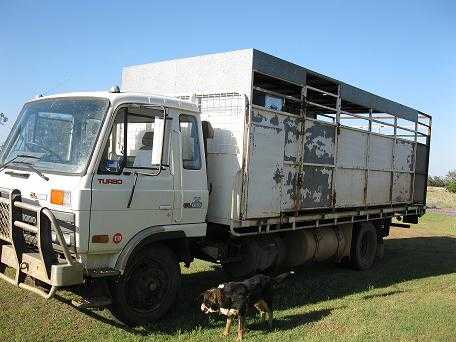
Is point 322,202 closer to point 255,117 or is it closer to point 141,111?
point 255,117

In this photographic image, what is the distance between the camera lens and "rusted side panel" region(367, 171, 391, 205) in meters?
10.4

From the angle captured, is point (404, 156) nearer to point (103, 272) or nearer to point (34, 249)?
point (103, 272)

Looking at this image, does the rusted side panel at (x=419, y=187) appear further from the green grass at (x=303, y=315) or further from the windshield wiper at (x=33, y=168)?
the windshield wiper at (x=33, y=168)

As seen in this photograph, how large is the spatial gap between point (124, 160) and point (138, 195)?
1.56 feet

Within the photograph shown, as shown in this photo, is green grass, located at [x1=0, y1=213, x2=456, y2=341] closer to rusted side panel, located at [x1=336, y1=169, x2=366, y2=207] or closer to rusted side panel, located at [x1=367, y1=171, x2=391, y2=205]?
rusted side panel, located at [x1=336, y1=169, x2=366, y2=207]

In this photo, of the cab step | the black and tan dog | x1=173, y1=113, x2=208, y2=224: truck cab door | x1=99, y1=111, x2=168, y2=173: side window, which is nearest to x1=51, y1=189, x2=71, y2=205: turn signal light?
x1=99, y1=111, x2=168, y2=173: side window

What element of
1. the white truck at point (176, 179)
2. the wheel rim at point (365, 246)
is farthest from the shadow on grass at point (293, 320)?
the wheel rim at point (365, 246)

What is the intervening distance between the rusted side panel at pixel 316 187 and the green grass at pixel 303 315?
1.41 metres

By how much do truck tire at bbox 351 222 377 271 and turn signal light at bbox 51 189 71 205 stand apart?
22.7ft

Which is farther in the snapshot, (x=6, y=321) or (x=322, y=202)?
(x=322, y=202)

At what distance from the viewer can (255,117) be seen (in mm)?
7090

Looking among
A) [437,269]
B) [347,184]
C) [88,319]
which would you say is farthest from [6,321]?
[437,269]

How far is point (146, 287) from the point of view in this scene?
6039 mm

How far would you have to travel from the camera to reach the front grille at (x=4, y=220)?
5.64 meters
